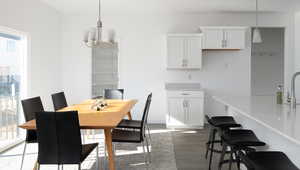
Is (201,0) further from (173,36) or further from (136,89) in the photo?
(136,89)

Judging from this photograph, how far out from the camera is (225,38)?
560 cm

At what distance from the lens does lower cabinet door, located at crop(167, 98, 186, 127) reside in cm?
553

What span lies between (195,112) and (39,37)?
335cm

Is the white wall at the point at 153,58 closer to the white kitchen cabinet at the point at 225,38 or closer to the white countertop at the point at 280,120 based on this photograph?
the white kitchen cabinet at the point at 225,38

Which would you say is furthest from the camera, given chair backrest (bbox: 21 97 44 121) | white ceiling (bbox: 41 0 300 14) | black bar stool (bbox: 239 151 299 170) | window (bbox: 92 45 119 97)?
window (bbox: 92 45 119 97)

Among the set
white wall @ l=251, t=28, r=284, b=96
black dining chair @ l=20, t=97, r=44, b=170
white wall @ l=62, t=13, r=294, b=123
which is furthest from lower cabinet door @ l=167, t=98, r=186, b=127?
white wall @ l=251, t=28, r=284, b=96

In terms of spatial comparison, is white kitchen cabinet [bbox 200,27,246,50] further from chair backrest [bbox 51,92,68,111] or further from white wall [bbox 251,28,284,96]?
chair backrest [bbox 51,92,68,111]

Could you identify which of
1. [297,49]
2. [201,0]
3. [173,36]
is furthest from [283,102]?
[297,49]

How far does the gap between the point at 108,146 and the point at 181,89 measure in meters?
3.16

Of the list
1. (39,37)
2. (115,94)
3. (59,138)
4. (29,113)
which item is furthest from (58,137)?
(39,37)

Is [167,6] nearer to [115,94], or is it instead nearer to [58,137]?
Answer: [115,94]

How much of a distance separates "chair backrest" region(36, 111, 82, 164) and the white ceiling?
324cm

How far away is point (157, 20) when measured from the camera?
6031 mm

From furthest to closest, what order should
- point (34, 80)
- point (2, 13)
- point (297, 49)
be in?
1. point (297, 49)
2. point (34, 80)
3. point (2, 13)
